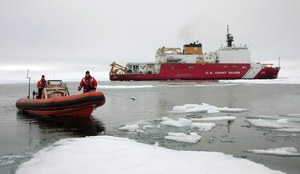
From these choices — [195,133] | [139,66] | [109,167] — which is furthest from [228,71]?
[109,167]

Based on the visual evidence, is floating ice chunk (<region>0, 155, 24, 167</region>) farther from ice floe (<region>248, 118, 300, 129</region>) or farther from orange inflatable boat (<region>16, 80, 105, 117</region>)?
ice floe (<region>248, 118, 300, 129</region>)

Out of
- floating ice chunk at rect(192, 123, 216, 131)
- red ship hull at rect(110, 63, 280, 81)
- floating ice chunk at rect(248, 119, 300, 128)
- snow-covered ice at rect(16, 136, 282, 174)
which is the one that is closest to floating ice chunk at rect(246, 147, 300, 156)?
snow-covered ice at rect(16, 136, 282, 174)

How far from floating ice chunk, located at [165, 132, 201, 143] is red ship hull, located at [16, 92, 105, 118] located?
3857 mm

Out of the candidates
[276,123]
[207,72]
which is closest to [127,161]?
[276,123]

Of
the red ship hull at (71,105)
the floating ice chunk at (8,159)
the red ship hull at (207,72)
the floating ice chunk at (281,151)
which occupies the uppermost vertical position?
the red ship hull at (207,72)

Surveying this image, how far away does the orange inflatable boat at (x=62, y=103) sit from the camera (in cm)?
1045

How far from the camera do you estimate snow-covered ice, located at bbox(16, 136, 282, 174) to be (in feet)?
14.6

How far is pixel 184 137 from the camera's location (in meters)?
7.05

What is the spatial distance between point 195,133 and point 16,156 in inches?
154

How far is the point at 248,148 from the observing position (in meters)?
6.18

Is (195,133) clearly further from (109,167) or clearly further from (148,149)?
(109,167)

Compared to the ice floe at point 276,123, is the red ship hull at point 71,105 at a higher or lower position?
higher

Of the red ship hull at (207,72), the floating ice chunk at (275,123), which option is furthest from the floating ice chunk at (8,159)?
the red ship hull at (207,72)

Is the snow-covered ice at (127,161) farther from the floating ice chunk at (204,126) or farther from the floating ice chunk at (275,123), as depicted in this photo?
the floating ice chunk at (275,123)
